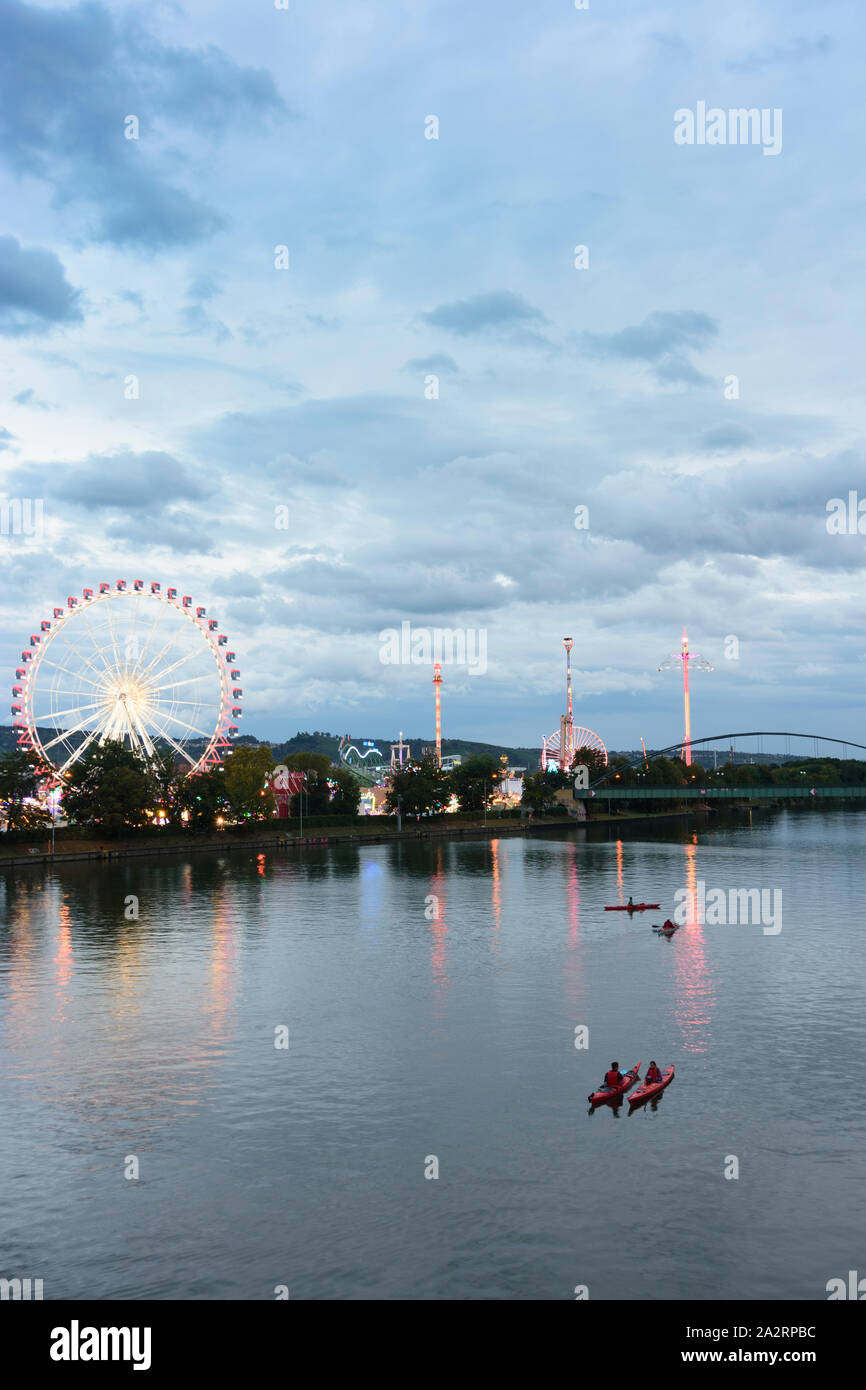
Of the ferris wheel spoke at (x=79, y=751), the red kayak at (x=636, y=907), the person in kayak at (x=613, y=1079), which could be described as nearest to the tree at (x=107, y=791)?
the ferris wheel spoke at (x=79, y=751)

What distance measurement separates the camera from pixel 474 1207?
105ft

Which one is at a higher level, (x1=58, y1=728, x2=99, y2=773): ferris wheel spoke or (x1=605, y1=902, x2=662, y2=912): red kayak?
(x1=58, y1=728, x2=99, y2=773): ferris wheel spoke

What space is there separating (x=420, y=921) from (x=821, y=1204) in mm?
59684

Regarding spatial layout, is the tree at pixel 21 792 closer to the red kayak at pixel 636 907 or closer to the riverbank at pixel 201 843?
the riverbank at pixel 201 843

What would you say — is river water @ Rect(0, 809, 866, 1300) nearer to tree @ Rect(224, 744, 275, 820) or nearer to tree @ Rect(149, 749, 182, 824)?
tree @ Rect(149, 749, 182, 824)

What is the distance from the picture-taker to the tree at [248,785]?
16462 centimetres

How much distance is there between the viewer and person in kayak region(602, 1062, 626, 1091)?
40.8 meters

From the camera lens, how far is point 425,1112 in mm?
40062
